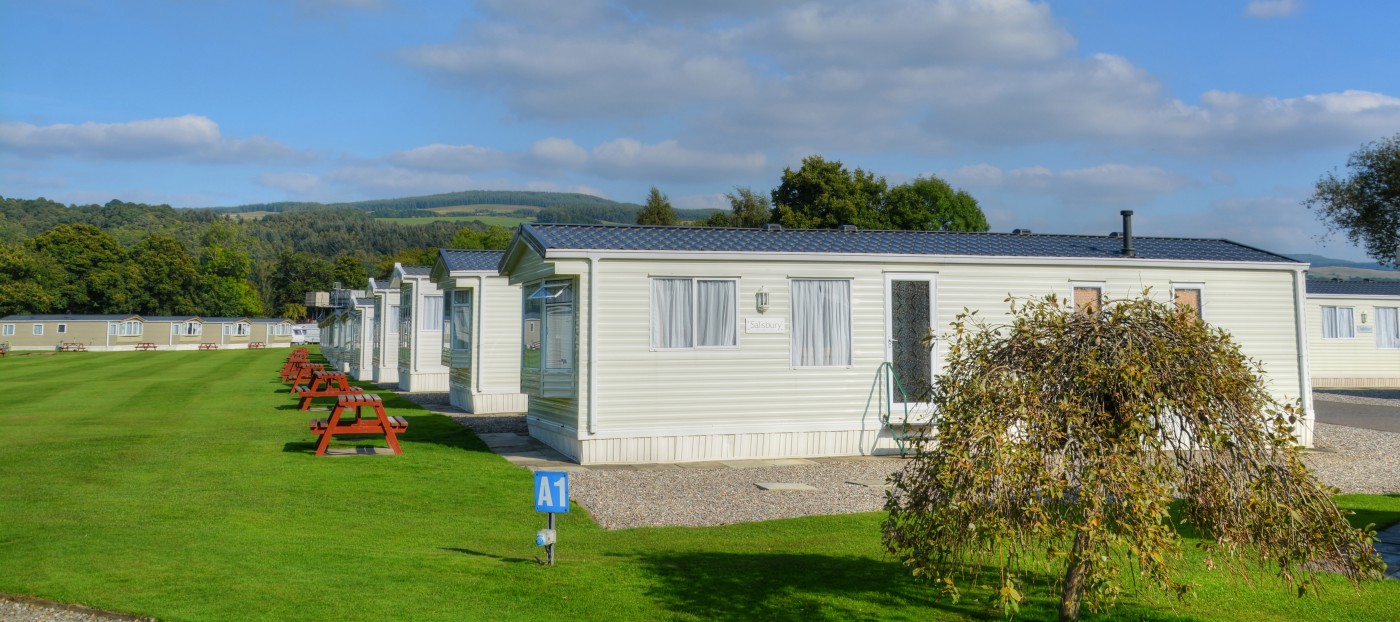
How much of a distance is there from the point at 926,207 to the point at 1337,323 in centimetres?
1942

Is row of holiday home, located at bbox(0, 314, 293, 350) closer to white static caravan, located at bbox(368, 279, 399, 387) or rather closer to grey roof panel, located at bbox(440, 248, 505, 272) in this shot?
white static caravan, located at bbox(368, 279, 399, 387)

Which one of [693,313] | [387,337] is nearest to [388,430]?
[693,313]

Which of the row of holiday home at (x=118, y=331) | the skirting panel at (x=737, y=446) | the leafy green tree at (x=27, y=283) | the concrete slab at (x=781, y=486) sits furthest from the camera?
the leafy green tree at (x=27, y=283)

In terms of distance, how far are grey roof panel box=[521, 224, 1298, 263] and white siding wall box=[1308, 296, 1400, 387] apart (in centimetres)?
1351

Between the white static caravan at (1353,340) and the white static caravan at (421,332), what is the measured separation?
73.6ft

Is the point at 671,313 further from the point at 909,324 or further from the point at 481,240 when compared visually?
the point at 481,240

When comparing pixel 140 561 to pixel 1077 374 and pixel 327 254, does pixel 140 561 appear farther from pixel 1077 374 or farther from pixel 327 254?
pixel 327 254

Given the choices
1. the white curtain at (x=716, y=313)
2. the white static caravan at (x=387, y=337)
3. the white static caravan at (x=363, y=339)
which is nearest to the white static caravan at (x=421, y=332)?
the white static caravan at (x=387, y=337)

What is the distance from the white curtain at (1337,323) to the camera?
25375 mm

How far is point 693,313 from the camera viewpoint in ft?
38.9

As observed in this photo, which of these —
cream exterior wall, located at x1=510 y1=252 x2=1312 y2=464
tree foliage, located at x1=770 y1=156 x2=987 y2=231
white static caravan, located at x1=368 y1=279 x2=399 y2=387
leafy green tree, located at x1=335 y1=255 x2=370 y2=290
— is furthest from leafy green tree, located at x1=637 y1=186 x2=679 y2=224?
leafy green tree, located at x1=335 y1=255 x2=370 y2=290

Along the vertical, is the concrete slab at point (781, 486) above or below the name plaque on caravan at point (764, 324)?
below

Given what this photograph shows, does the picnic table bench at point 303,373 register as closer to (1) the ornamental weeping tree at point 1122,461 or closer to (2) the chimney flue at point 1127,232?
(2) the chimney flue at point 1127,232

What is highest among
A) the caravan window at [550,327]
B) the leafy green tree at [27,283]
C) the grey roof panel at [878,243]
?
the leafy green tree at [27,283]
